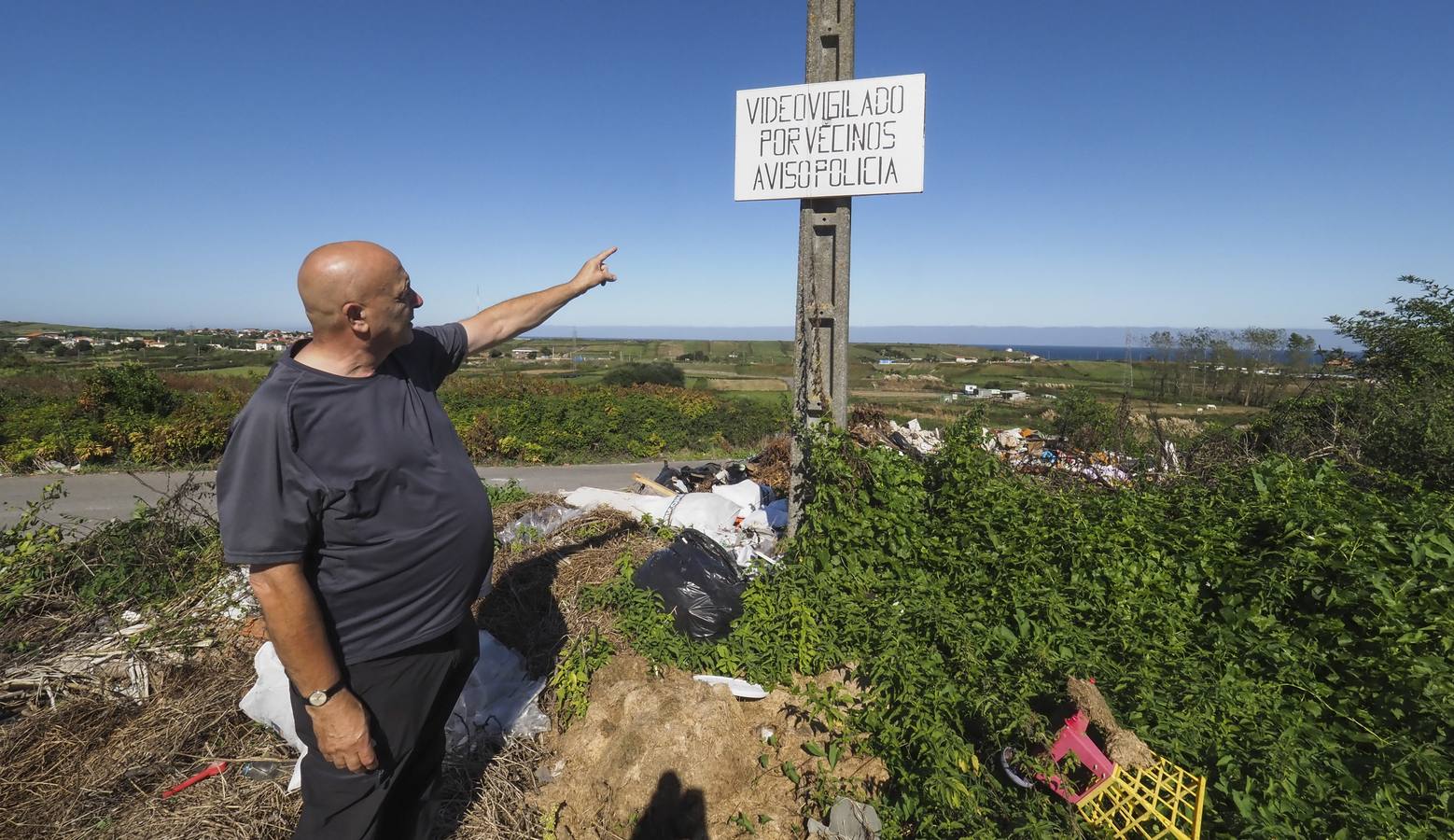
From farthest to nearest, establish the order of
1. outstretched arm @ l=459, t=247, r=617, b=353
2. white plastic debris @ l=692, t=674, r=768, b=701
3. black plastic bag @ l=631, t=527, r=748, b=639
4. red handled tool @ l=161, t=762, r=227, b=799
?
1. black plastic bag @ l=631, t=527, r=748, b=639
2. white plastic debris @ l=692, t=674, r=768, b=701
3. outstretched arm @ l=459, t=247, r=617, b=353
4. red handled tool @ l=161, t=762, r=227, b=799

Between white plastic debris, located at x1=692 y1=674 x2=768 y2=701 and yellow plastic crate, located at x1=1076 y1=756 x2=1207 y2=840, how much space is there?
1.30 meters

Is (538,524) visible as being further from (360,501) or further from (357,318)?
(357,318)

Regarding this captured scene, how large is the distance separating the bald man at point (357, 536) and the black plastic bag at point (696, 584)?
136cm

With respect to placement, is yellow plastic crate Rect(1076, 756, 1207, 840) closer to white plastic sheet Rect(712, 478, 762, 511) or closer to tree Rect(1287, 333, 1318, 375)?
white plastic sheet Rect(712, 478, 762, 511)

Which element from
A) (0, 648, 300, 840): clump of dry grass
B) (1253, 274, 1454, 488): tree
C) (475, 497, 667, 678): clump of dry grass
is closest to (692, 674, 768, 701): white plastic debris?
(475, 497, 667, 678): clump of dry grass

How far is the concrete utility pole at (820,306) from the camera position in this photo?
A: 149 inches

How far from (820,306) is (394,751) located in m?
3.08

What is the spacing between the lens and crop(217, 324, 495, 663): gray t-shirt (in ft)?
5.18

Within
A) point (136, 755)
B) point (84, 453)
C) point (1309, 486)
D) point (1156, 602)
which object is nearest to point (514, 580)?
point (136, 755)

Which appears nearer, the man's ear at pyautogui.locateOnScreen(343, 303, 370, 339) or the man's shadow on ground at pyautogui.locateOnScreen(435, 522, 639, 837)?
the man's ear at pyautogui.locateOnScreen(343, 303, 370, 339)

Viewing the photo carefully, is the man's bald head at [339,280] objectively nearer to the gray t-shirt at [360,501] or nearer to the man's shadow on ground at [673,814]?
the gray t-shirt at [360,501]

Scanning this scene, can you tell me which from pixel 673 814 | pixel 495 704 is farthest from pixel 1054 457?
pixel 495 704

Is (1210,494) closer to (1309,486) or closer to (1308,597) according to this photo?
(1309,486)

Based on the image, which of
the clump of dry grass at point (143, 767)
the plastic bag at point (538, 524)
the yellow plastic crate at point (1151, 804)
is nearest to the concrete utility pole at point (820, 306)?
the plastic bag at point (538, 524)
